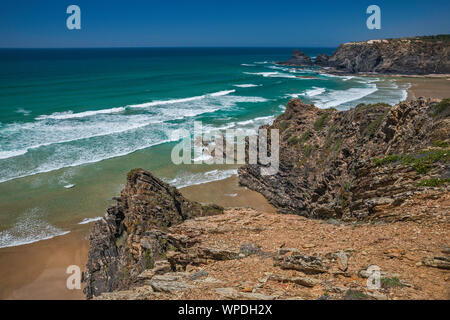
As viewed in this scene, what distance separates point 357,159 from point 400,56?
104 metres

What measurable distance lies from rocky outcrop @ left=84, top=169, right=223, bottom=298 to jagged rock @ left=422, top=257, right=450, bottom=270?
6429mm

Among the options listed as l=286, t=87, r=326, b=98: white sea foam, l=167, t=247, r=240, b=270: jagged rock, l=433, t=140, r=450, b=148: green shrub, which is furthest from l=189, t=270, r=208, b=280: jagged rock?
l=286, t=87, r=326, b=98: white sea foam

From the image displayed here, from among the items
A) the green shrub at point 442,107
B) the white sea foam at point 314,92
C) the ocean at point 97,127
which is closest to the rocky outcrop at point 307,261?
the green shrub at point 442,107

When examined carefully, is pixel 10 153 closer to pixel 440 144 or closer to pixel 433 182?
pixel 433 182

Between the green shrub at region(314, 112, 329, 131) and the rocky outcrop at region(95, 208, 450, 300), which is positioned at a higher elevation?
the green shrub at region(314, 112, 329, 131)

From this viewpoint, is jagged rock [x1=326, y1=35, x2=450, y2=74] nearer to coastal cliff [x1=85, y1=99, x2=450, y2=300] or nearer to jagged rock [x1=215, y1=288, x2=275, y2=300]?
coastal cliff [x1=85, y1=99, x2=450, y2=300]

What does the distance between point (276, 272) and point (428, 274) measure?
325cm

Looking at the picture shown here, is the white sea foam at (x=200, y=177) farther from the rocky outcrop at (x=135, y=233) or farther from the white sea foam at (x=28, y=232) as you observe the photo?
the rocky outcrop at (x=135, y=233)

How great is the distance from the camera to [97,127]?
38.5 metres

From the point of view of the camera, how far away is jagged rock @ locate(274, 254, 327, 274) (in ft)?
23.5

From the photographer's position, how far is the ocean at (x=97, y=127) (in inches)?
829
